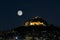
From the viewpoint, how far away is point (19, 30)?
53438 mm

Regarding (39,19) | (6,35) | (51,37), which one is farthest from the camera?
(39,19)

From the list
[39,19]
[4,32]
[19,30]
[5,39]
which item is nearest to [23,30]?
[19,30]

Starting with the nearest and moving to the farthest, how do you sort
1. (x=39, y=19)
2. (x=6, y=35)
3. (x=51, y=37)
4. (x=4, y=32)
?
1. (x=51, y=37)
2. (x=6, y=35)
3. (x=4, y=32)
4. (x=39, y=19)

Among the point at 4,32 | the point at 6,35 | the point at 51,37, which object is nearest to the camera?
the point at 51,37

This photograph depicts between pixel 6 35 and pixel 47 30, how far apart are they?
33.7 ft

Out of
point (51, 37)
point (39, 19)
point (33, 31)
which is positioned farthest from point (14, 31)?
point (39, 19)

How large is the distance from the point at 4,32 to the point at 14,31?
6.76 metres

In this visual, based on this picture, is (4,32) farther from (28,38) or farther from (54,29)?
(54,29)

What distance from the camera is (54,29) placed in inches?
2103

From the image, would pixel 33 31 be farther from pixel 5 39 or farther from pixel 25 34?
pixel 5 39

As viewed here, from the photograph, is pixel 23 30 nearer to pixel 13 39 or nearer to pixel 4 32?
pixel 13 39

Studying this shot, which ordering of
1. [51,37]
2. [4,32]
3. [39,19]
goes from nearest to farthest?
1. [51,37]
2. [4,32]
3. [39,19]

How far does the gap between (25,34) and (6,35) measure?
5.32 metres

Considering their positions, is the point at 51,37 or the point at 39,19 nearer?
the point at 51,37
